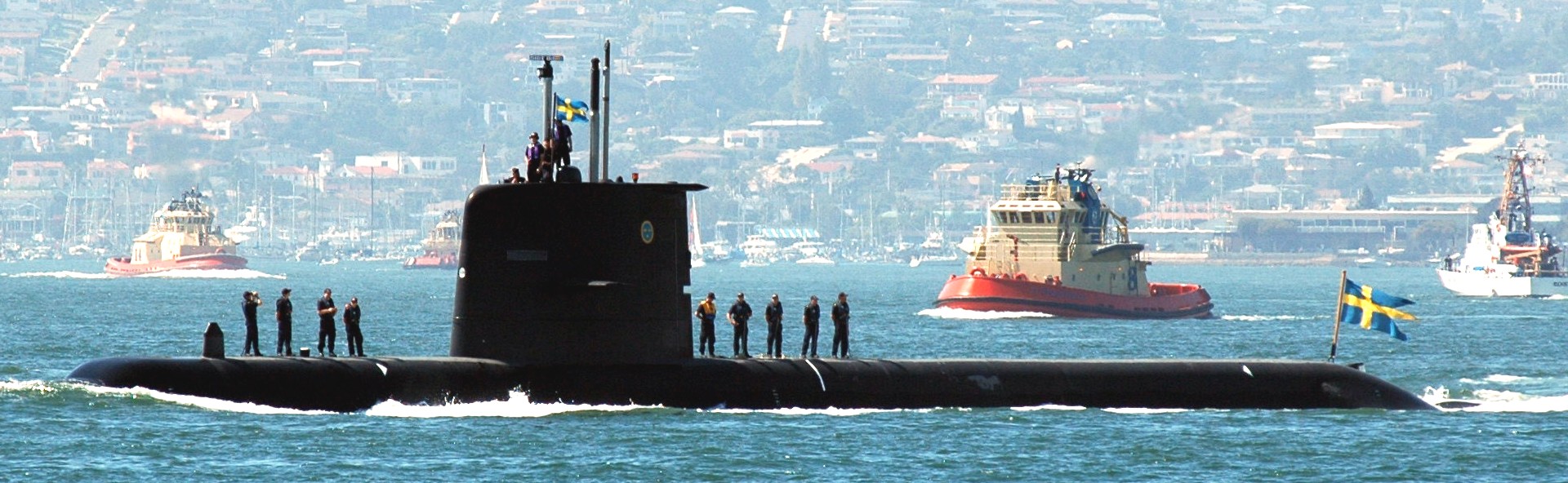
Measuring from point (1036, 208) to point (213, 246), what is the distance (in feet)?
311

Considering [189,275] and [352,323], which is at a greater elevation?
[352,323]

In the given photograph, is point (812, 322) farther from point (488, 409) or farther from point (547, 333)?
point (488, 409)

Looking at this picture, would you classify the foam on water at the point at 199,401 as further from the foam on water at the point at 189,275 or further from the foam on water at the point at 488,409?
the foam on water at the point at 189,275

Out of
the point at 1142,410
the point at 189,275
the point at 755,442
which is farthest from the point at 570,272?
the point at 189,275

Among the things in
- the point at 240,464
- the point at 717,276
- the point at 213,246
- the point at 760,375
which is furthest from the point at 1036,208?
the point at 717,276

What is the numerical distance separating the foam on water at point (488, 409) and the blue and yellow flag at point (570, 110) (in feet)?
9.42

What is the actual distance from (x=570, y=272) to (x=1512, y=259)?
8792 cm

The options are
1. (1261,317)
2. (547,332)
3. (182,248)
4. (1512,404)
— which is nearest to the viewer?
(547,332)

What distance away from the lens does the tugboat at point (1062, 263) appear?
74.1 metres

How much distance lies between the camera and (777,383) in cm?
2927

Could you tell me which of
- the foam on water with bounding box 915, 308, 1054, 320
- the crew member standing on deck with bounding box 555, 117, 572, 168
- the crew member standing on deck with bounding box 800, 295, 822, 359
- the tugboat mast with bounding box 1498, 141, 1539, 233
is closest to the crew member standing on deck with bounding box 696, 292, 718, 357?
the crew member standing on deck with bounding box 800, 295, 822, 359

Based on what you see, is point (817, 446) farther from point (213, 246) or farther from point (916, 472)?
point (213, 246)

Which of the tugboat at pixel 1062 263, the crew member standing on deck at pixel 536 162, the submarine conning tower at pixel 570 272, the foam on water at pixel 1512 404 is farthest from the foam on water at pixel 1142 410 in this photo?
the tugboat at pixel 1062 263

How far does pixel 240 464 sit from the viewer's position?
83.4ft
